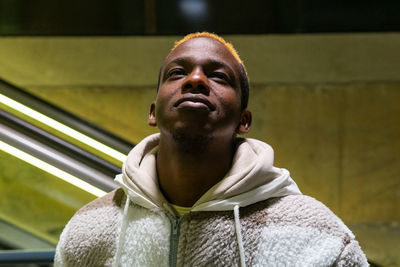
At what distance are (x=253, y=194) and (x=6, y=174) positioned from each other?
4.96ft

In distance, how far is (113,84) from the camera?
14.4 feet

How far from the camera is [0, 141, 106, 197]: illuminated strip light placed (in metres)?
2.09

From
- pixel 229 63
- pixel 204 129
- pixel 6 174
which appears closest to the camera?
pixel 204 129

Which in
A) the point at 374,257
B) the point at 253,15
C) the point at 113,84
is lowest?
the point at 374,257

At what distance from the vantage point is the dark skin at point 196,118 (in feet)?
4.42

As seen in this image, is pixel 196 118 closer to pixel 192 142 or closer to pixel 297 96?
pixel 192 142

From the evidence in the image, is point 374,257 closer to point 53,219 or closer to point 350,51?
point 350,51

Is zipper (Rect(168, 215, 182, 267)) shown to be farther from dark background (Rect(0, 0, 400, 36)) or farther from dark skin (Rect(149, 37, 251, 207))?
dark background (Rect(0, 0, 400, 36))

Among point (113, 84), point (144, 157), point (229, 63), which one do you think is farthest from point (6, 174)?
point (113, 84)

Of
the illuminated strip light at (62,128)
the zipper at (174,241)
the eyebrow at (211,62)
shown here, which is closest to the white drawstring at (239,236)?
the zipper at (174,241)

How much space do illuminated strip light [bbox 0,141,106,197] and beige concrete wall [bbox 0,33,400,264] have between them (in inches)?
85.1

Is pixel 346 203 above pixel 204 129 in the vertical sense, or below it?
below

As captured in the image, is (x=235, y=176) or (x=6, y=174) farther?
(x=6, y=174)

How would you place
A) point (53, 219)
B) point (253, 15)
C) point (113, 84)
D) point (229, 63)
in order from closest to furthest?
1. point (229, 63)
2. point (53, 219)
3. point (113, 84)
4. point (253, 15)
